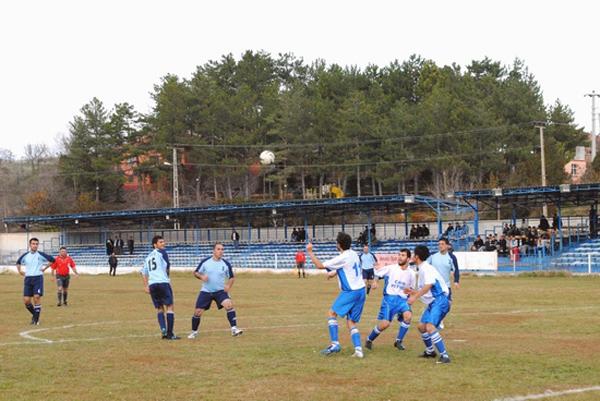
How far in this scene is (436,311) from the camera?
43.3 ft

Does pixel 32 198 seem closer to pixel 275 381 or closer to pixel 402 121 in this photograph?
pixel 402 121

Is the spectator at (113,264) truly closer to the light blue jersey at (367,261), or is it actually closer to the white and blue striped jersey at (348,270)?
the light blue jersey at (367,261)

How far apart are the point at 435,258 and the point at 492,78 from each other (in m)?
71.6

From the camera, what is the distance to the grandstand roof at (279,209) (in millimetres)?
54059

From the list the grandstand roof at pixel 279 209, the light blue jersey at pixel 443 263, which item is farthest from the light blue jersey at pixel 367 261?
the grandstand roof at pixel 279 209

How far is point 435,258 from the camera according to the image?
59.2ft

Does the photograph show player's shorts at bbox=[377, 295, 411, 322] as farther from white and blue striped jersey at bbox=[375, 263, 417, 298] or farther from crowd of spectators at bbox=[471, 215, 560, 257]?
crowd of spectators at bbox=[471, 215, 560, 257]

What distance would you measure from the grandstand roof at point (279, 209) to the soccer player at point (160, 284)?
113 feet

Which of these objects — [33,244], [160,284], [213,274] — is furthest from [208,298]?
[33,244]

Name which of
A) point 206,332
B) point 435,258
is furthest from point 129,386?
point 435,258

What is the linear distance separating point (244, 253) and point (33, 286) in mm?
40699

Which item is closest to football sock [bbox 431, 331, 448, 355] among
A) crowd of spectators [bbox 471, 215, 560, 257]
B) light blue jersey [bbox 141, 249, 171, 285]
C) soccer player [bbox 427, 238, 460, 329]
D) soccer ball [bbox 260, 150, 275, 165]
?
soccer player [bbox 427, 238, 460, 329]

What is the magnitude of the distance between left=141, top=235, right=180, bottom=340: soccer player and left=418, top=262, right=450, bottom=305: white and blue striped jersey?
5629 mm

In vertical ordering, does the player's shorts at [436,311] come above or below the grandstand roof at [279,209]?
below
